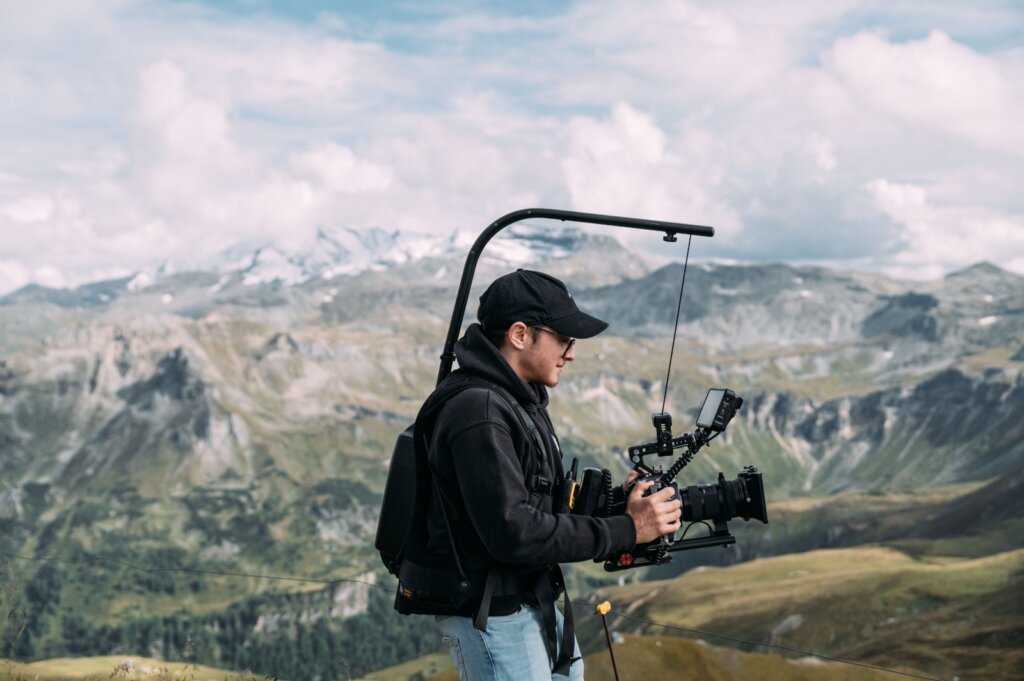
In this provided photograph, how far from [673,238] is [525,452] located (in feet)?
8.69

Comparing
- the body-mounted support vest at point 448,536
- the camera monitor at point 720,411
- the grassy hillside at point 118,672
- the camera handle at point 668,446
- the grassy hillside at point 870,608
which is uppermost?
the camera monitor at point 720,411

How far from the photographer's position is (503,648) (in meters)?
5.61

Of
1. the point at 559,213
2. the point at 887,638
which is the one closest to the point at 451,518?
the point at 559,213

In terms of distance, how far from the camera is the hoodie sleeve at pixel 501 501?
5121 millimetres

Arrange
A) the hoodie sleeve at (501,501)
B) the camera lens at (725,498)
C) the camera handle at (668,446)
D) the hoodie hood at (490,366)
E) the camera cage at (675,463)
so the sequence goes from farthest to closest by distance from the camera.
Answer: the camera lens at (725,498)
the camera handle at (668,446)
the camera cage at (675,463)
the hoodie hood at (490,366)
the hoodie sleeve at (501,501)

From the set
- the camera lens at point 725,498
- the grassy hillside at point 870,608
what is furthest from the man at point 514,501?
the grassy hillside at point 870,608

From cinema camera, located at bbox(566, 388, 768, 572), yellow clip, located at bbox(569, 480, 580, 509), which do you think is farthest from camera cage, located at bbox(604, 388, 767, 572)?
yellow clip, located at bbox(569, 480, 580, 509)

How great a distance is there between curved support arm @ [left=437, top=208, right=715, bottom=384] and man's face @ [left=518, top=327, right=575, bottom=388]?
39.6 inches

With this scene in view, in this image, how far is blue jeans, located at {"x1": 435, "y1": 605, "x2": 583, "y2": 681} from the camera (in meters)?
5.60

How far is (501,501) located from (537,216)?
2972 millimetres

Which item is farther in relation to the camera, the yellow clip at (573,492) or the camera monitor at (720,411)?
the camera monitor at (720,411)

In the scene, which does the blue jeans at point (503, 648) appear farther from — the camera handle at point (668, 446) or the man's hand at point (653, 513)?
the camera handle at point (668, 446)

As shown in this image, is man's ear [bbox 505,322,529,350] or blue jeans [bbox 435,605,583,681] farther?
man's ear [bbox 505,322,529,350]

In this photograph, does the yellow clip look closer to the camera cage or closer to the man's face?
the camera cage
